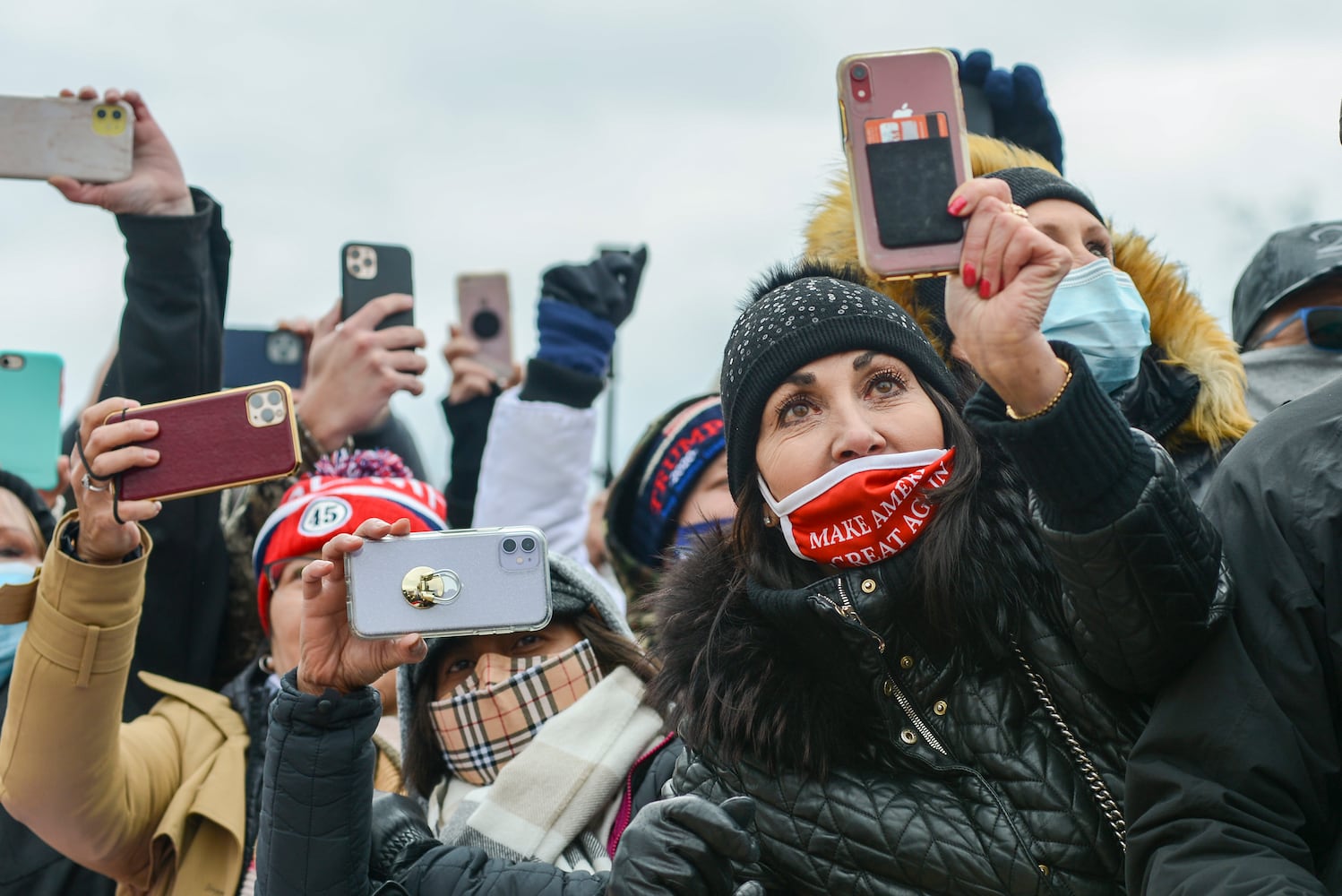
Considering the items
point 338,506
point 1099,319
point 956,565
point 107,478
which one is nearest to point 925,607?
point 956,565

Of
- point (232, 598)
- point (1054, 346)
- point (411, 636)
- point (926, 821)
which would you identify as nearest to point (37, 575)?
point (232, 598)

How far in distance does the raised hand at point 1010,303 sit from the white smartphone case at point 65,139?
102 inches

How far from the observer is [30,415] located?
3949 millimetres

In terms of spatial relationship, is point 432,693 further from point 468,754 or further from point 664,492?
point 664,492

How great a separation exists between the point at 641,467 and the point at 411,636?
160 cm

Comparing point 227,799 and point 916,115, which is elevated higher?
point 916,115

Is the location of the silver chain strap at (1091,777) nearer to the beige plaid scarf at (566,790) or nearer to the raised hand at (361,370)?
the beige plaid scarf at (566,790)

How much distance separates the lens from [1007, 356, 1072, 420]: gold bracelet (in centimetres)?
171

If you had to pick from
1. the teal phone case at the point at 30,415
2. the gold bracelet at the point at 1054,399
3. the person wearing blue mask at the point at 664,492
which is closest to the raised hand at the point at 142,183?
the teal phone case at the point at 30,415

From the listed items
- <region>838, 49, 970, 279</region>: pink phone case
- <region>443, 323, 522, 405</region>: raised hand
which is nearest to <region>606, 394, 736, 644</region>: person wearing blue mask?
<region>443, 323, 522, 405</region>: raised hand

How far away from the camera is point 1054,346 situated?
1.79m

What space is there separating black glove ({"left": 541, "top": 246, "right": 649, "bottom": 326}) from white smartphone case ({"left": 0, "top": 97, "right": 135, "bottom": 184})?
1.20 metres

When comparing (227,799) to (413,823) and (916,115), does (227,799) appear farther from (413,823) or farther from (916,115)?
(916,115)

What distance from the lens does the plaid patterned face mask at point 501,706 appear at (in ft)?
9.77
